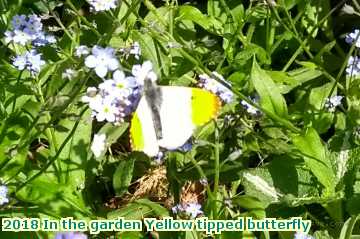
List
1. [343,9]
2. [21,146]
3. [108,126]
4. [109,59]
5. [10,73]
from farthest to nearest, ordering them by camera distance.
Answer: [343,9], [10,73], [108,126], [21,146], [109,59]

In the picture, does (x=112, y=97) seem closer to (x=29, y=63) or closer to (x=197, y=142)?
(x=197, y=142)

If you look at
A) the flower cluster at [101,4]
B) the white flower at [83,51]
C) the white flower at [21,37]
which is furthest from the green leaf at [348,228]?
the white flower at [21,37]

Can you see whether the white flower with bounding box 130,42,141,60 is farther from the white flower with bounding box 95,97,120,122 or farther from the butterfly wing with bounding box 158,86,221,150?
the white flower with bounding box 95,97,120,122

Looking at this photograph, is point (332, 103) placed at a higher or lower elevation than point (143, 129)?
higher

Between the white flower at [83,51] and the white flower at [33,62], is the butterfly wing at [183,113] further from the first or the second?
the white flower at [33,62]

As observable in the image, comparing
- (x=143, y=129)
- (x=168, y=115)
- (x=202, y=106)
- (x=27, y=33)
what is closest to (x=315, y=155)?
(x=202, y=106)

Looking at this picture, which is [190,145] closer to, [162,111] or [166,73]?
[162,111]

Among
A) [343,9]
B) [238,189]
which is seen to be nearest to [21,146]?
[238,189]

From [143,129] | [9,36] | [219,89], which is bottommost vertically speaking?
Result: [143,129]
